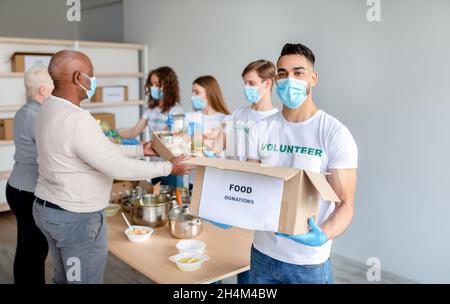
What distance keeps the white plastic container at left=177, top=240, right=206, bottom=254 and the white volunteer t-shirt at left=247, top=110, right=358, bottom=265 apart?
37 centimetres

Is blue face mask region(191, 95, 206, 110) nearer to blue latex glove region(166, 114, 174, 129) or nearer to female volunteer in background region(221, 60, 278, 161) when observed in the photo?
blue latex glove region(166, 114, 174, 129)

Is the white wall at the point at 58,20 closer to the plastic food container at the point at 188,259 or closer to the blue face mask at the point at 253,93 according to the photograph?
the blue face mask at the point at 253,93

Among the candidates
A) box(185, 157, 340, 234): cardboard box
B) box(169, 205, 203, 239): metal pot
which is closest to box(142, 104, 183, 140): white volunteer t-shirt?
box(169, 205, 203, 239): metal pot

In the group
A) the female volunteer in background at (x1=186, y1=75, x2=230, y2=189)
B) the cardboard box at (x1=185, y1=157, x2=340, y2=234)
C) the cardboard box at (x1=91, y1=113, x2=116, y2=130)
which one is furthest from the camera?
the cardboard box at (x1=91, y1=113, x2=116, y2=130)

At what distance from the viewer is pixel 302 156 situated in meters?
1.54

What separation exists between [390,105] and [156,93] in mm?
1884

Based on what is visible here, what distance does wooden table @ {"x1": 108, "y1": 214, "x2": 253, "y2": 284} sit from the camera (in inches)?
70.1

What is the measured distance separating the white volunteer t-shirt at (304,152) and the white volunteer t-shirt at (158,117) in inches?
79.1

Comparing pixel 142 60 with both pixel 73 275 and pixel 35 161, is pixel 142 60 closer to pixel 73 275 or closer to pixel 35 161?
pixel 35 161

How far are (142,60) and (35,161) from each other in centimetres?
358

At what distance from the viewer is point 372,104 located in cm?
328

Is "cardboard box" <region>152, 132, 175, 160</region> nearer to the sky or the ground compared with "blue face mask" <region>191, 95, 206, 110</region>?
nearer to the ground

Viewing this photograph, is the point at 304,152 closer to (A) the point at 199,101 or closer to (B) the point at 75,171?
(B) the point at 75,171

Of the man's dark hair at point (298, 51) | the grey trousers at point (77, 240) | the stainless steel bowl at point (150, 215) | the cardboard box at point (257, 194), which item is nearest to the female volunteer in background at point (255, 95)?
the stainless steel bowl at point (150, 215)
